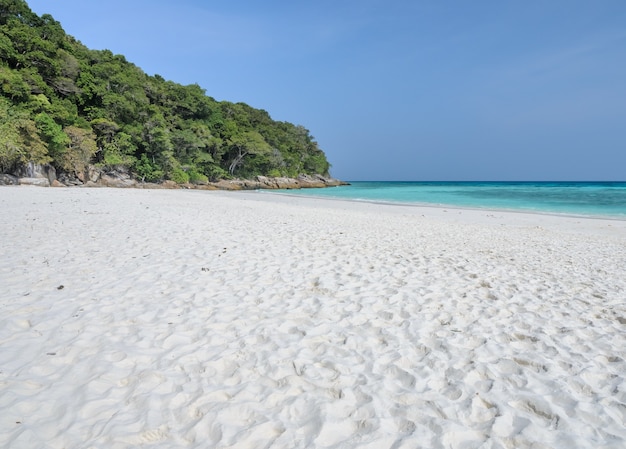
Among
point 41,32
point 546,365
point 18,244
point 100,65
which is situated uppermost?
point 41,32

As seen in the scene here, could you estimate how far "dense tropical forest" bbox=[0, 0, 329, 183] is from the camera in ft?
95.2

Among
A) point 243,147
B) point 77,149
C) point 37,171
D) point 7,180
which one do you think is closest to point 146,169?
point 77,149

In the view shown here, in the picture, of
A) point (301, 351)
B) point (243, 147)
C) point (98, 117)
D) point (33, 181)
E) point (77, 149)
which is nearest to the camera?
point (301, 351)

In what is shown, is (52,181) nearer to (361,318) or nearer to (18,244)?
(18,244)

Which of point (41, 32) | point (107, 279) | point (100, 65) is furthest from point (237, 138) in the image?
point (107, 279)

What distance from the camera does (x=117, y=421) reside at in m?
2.25

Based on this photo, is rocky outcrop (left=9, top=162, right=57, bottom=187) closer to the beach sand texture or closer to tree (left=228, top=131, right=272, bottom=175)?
tree (left=228, top=131, right=272, bottom=175)

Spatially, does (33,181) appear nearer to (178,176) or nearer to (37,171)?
(37,171)

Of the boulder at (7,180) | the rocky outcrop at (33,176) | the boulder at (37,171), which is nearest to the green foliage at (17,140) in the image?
the boulder at (37,171)

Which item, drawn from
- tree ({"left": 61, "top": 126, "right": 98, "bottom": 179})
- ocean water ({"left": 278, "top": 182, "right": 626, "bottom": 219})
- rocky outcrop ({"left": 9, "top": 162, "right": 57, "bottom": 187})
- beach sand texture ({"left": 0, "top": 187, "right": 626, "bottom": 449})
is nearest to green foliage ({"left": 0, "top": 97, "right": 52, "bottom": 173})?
rocky outcrop ({"left": 9, "top": 162, "right": 57, "bottom": 187})

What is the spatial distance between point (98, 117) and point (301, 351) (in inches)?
1762

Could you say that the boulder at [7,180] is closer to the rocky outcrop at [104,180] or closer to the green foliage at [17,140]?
the rocky outcrop at [104,180]

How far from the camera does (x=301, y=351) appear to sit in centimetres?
323

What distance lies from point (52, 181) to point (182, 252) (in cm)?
3398
